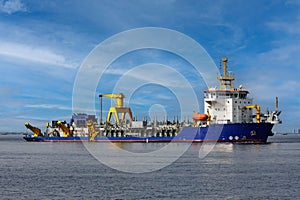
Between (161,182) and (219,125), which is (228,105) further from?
(161,182)

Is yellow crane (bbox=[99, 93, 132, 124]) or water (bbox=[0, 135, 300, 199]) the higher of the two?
yellow crane (bbox=[99, 93, 132, 124])

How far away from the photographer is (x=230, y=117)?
279ft

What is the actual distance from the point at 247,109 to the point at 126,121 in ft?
144

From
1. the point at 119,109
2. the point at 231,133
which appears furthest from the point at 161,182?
the point at 119,109

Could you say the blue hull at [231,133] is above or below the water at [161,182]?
above

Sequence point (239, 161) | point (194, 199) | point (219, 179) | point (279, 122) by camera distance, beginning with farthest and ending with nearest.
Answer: point (279, 122), point (239, 161), point (219, 179), point (194, 199)

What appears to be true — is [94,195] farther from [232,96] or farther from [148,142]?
[148,142]

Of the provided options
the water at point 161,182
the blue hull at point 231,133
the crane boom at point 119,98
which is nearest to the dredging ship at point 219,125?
the blue hull at point 231,133

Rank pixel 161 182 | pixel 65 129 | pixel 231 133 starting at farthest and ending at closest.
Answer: pixel 65 129 → pixel 231 133 → pixel 161 182

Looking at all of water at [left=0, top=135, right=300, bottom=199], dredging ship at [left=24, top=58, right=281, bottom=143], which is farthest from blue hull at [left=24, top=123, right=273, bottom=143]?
water at [left=0, top=135, right=300, bottom=199]

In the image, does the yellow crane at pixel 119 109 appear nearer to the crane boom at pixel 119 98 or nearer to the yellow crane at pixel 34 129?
the crane boom at pixel 119 98

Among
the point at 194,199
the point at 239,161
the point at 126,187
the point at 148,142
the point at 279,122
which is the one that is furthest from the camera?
the point at 148,142

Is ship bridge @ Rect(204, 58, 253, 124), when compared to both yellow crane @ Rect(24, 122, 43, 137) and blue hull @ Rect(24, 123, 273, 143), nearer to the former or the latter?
blue hull @ Rect(24, 123, 273, 143)

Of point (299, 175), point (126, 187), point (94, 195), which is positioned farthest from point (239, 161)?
point (94, 195)
